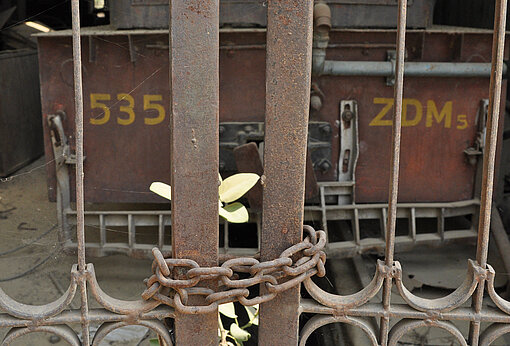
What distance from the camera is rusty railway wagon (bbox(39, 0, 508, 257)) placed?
144 inches

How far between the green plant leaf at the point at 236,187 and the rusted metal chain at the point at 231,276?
29cm

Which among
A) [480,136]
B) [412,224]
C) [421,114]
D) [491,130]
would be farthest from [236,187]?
[480,136]

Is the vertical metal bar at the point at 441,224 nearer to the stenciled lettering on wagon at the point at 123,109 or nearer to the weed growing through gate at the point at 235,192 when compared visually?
the stenciled lettering on wagon at the point at 123,109

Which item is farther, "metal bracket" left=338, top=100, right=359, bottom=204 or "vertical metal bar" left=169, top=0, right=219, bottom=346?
"metal bracket" left=338, top=100, right=359, bottom=204

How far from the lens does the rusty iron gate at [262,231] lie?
114cm

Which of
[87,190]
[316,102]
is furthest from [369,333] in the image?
[87,190]

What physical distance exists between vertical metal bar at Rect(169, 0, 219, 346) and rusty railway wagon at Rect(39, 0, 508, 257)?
2.38 m

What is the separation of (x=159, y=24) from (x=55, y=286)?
1.92 metres

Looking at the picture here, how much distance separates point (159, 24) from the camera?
3.79 m

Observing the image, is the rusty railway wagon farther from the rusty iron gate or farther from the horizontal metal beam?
the rusty iron gate

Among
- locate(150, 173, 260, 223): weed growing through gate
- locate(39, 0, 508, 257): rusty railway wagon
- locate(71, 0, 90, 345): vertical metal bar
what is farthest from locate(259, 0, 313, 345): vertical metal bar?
locate(39, 0, 508, 257): rusty railway wagon

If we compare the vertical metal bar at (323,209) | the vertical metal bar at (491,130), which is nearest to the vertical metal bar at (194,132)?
the vertical metal bar at (491,130)

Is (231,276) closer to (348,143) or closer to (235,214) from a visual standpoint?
(235,214)

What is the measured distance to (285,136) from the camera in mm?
1183
